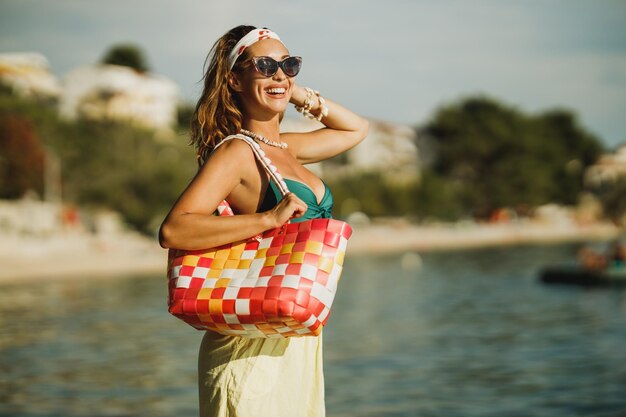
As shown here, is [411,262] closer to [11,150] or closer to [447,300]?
[447,300]

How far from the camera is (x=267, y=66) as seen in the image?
2391 mm

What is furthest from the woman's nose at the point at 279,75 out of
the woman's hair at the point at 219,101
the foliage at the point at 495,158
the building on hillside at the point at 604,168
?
the building on hillside at the point at 604,168

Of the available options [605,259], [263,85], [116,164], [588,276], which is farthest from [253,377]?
[116,164]

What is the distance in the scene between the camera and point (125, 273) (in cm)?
3306

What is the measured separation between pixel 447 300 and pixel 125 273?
13735mm

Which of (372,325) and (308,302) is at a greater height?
(372,325)

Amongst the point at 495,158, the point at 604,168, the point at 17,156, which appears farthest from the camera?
the point at 604,168

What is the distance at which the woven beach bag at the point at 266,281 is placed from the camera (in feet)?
6.78

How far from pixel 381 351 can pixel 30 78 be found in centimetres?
6054

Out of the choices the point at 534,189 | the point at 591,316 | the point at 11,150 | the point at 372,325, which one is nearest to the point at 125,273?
the point at 11,150

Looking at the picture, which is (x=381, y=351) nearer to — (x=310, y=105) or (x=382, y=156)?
Answer: (x=310, y=105)

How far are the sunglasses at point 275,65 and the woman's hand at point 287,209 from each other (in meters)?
0.40

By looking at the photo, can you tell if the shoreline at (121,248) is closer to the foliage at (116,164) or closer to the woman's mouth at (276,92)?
the foliage at (116,164)

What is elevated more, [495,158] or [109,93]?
[109,93]
